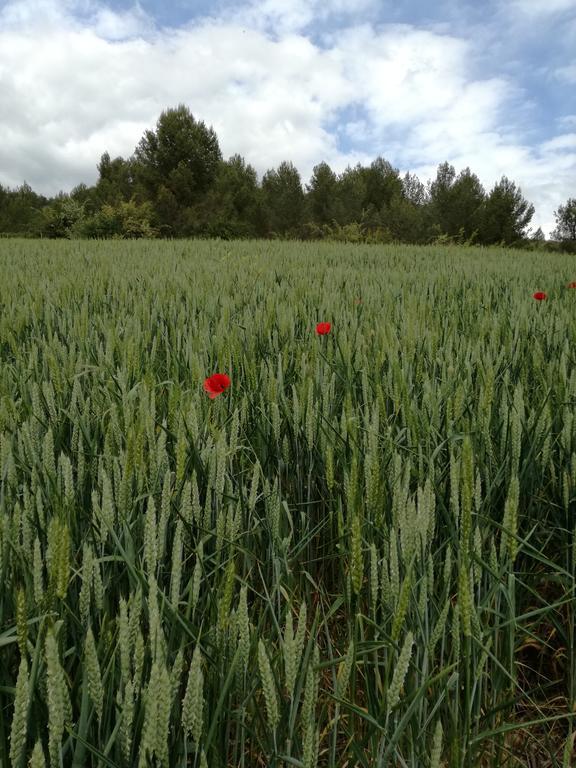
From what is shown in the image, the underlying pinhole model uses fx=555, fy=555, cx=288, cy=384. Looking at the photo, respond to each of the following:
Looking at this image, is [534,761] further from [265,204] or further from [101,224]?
[265,204]

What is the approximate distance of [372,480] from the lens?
2.30 feet

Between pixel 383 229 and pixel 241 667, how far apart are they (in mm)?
27173

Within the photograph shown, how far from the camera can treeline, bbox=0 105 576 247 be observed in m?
25.0

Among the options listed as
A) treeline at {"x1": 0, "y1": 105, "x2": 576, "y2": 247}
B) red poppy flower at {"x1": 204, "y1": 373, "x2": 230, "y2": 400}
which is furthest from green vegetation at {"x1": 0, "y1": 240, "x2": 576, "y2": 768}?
treeline at {"x1": 0, "y1": 105, "x2": 576, "y2": 247}

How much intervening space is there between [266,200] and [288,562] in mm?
32290

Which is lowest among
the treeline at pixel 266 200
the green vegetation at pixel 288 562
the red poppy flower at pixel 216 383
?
the green vegetation at pixel 288 562

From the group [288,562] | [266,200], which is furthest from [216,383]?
[266,200]

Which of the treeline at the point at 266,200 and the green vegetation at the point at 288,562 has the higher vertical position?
the treeline at the point at 266,200

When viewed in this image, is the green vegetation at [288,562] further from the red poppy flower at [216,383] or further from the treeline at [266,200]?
the treeline at [266,200]

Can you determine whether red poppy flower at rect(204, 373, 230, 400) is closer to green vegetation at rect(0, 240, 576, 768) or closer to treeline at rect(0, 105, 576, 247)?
green vegetation at rect(0, 240, 576, 768)

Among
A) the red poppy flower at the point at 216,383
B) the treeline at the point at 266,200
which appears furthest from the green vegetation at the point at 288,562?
the treeline at the point at 266,200

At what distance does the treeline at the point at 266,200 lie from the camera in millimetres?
25000

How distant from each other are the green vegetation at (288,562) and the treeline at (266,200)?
19.5m

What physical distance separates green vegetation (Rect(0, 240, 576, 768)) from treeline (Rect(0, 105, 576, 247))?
1954cm
